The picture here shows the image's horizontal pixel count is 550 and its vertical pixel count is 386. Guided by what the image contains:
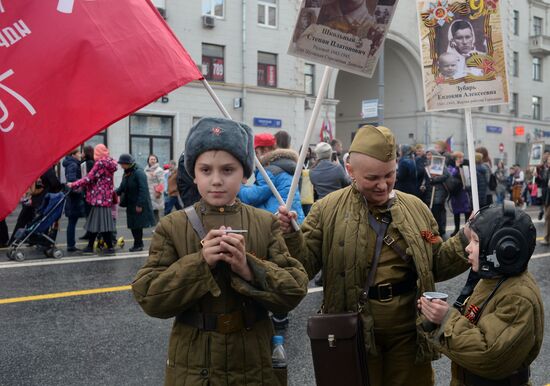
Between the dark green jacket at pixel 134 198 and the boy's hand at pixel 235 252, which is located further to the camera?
the dark green jacket at pixel 134 198

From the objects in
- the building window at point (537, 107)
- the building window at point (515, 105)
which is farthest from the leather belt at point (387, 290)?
the building window at point (537, 107)

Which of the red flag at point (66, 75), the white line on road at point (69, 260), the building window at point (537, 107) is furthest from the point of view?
the building window at point (537, 107)

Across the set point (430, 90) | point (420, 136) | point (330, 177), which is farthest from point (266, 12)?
point (430, 90)

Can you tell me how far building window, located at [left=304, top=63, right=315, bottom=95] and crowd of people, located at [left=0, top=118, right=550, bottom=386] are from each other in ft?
88.8

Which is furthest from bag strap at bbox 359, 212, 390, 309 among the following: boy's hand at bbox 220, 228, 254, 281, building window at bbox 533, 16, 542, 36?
building window at bbox 533, 16, 542, 36

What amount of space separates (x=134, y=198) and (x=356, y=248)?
746 cm

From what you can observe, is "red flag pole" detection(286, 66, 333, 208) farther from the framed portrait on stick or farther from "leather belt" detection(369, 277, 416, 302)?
the framed portrait on stick

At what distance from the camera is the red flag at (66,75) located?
8.48 feet

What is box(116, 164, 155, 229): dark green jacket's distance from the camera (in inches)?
382

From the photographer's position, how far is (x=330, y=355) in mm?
2646

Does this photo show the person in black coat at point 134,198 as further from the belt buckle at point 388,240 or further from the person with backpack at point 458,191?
the belt buckle at point 388,240

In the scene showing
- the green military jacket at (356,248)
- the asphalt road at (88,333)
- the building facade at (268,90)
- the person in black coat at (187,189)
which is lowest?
the asphalt road at (88,333)

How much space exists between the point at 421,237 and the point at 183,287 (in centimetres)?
124

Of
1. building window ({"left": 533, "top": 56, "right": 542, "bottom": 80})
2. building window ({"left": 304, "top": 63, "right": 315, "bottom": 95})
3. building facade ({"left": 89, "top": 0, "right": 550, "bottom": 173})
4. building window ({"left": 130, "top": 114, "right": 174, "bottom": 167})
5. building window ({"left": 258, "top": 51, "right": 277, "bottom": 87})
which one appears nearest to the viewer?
building window ({"left": 130, "top": 114, "right": 174, "bottom": 167})
